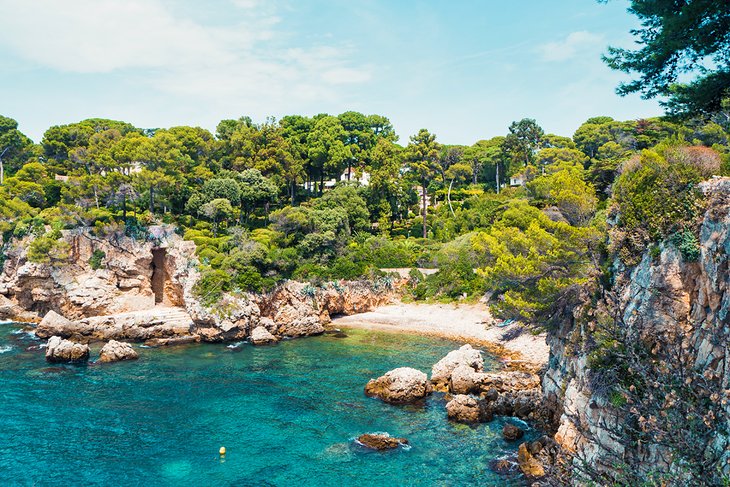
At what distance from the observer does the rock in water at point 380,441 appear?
2261cm

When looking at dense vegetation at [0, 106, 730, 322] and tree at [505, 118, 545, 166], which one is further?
tree at [505, 118, 545, 166]

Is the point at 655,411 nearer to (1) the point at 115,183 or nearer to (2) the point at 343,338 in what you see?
(2) the point at 343,338

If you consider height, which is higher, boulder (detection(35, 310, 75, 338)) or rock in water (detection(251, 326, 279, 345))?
boulder (detection(35, 310, 75, 338))

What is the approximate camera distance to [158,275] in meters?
50.0

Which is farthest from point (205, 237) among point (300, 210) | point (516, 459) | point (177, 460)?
point (516, 459)

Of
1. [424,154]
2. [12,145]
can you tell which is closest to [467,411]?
[424,154]

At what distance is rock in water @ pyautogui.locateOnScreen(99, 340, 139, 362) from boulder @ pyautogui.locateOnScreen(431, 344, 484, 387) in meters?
22.6

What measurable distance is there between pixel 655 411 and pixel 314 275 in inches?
1594

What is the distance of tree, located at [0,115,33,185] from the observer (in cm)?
7056

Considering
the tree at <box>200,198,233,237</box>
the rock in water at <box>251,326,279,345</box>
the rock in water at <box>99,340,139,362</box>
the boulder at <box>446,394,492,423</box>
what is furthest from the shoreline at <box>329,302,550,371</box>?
the rock in water at <box>99,340,139,362</box>

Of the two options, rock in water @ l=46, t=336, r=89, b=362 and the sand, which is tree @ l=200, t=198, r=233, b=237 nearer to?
the sand

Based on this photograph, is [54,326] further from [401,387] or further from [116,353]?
[401,387]

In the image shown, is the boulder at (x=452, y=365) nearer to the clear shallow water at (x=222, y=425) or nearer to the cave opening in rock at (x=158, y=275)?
the clear shallow water at (x=222, y=425)

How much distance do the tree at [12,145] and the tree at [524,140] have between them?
74.6 m
